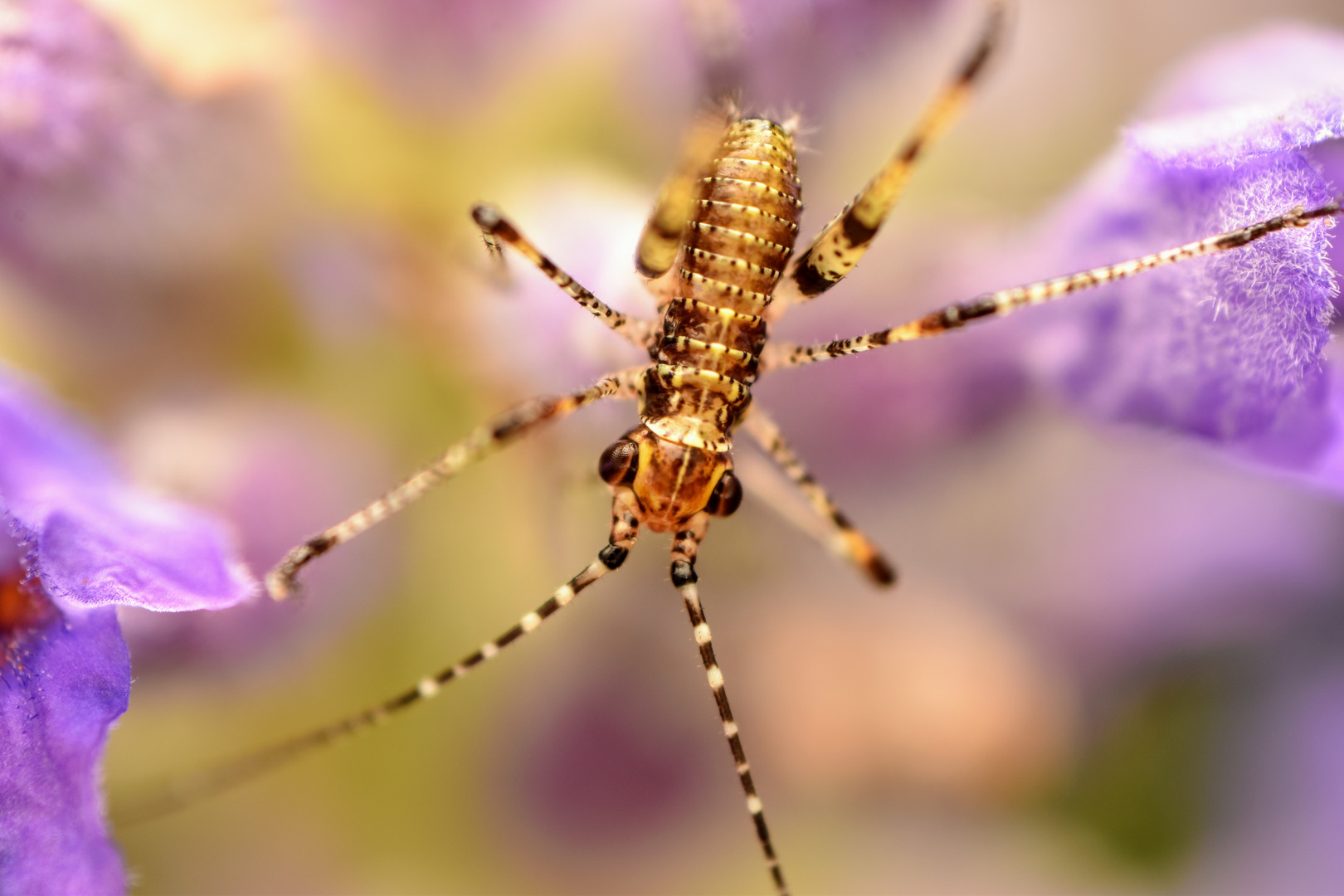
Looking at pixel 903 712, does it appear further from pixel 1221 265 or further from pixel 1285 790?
pixel 1221 265

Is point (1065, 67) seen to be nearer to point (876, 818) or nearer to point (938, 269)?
point (938, 269)

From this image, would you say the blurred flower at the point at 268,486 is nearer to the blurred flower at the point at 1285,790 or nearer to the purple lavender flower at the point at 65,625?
the purple lavender flower at the point at 65,625

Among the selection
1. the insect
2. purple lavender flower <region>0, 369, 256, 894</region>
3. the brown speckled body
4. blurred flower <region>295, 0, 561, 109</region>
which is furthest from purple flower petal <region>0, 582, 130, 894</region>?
blurred flower <region>295, 0, 561, 109</region>

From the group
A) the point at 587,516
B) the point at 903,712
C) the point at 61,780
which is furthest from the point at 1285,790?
the point at 61,780

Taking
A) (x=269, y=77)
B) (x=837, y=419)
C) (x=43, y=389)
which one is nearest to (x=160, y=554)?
Result: (x=43, y=389)

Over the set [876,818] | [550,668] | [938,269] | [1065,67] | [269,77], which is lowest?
[876,818]

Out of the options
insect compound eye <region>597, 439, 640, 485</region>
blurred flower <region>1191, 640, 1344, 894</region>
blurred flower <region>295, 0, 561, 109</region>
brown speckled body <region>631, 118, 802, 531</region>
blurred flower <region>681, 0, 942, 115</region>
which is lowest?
blurred flower <region>1191, 640, 1344, 894</region>

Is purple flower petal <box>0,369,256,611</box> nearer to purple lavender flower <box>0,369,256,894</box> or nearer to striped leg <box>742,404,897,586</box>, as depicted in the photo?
purple lavender flower <box>0,369,256,894</box>
